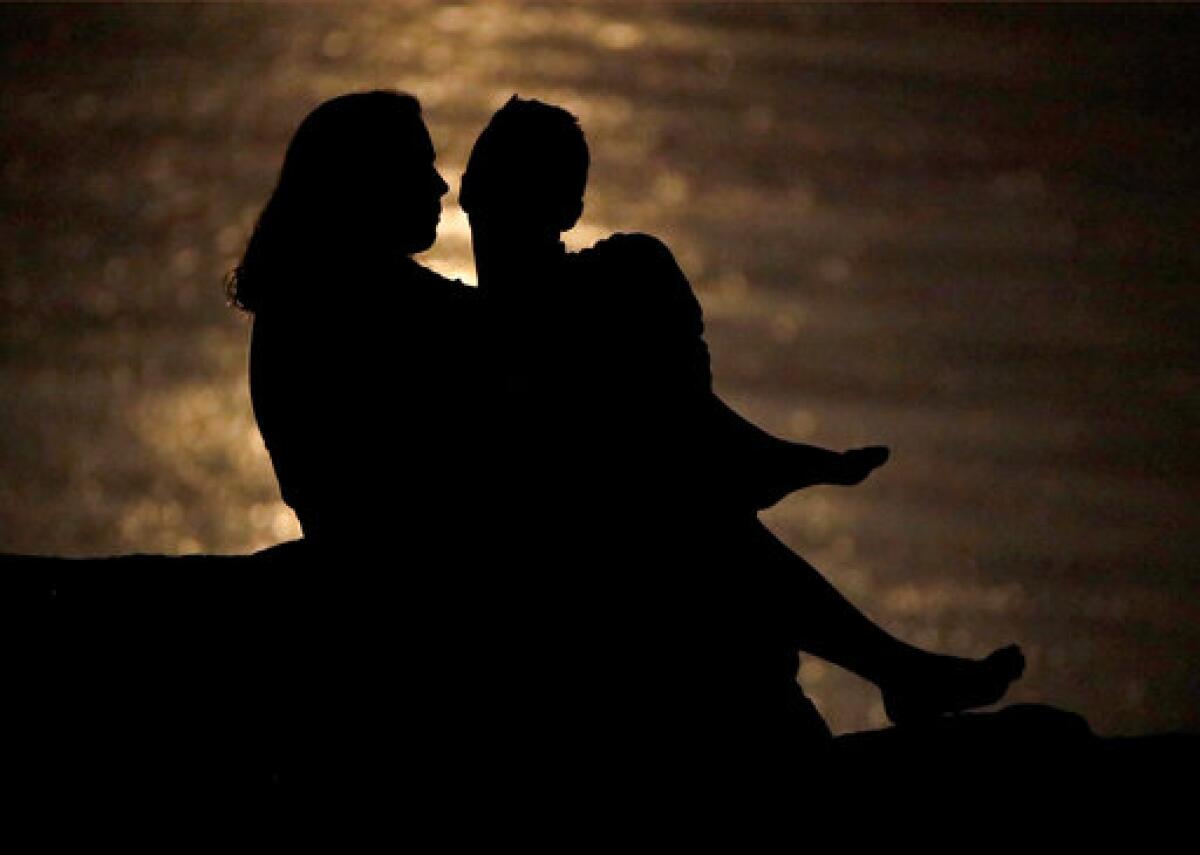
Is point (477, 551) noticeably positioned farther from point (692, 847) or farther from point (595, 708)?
point (692, 847)

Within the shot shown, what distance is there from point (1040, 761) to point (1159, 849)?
0.27 metres

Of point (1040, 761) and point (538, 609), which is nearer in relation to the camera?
point (538, 609)

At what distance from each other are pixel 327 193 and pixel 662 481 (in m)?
0.78

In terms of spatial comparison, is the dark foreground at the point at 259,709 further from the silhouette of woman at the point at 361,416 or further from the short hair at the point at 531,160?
the short hair at the point at 531,160

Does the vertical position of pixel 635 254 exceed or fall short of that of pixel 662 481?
it exceeds it

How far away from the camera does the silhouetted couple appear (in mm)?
3881

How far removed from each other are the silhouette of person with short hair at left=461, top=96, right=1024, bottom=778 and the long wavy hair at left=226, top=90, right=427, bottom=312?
0.19 metres

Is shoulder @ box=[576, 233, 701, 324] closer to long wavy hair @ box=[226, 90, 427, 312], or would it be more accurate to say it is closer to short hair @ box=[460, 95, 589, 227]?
short hair @ box=[460, 95, 589, 227]

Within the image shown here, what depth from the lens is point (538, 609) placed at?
3.88m

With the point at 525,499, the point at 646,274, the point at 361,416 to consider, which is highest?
the point at 646,274

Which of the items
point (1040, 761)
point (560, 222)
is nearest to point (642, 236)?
point (560, 222)

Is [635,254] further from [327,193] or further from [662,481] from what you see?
[327,193]

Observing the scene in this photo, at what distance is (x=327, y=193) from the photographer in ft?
13.0

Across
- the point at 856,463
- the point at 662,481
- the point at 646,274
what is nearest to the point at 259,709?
the point at 662,481
